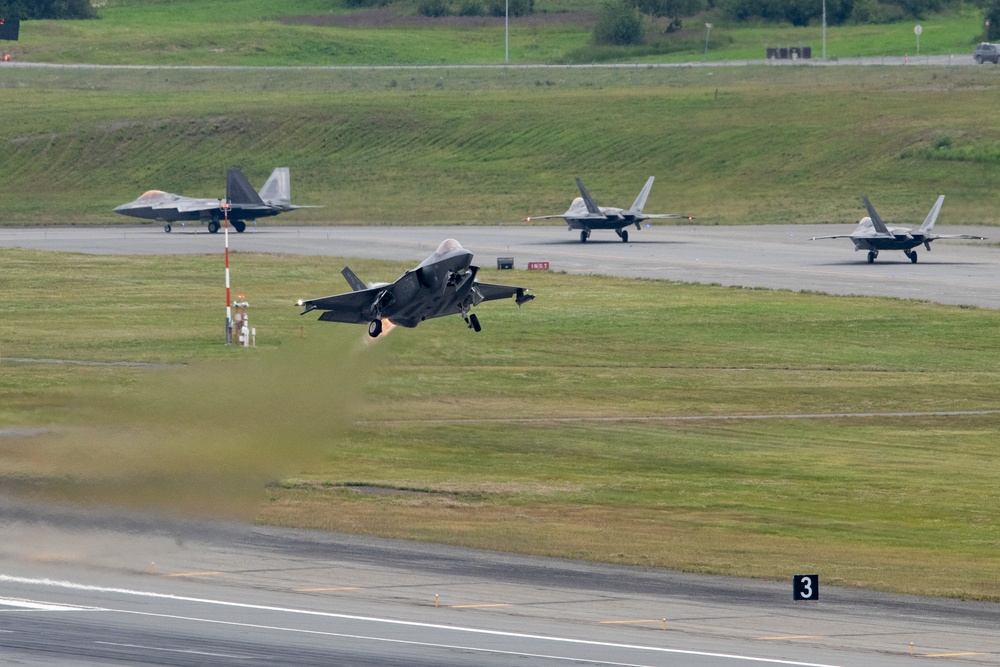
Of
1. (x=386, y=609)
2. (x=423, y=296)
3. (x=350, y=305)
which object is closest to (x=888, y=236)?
(x=350, y=305)

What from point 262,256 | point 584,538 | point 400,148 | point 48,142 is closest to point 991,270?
point 262,256

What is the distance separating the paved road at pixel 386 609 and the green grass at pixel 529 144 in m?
76.5

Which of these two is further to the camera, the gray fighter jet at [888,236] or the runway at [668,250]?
the gray fighter jet at [888,236]

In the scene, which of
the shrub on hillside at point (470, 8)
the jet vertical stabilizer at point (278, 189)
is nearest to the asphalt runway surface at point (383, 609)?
the jet vertical stabilizer at point (278, 189)

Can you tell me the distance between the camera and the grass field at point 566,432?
3416 centimetres

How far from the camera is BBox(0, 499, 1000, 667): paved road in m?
25.3

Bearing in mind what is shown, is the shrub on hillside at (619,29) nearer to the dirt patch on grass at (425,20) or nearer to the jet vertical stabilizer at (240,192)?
the dirt patch on grass at (425,20)

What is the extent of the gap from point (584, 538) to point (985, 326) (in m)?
34.9

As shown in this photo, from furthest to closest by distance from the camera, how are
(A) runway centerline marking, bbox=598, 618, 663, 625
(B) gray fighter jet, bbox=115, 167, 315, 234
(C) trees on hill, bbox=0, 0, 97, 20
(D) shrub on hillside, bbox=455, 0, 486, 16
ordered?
(D) shrub on hillside, bbox=455, 0, 486, 16
(C) trees on hill, bbox=0, 0, 97, 20
(B) gray fighter jet, bbox=115, 167, 315, 234
(A) runway centerline marking, bbox=598, 618, 663, 625

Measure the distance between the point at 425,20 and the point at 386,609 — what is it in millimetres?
167218

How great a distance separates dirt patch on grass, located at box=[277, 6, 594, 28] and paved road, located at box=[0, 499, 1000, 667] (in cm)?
15543

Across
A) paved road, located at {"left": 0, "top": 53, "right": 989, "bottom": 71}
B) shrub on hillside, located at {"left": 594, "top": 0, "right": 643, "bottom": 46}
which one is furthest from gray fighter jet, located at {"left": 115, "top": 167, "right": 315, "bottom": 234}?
shrub on hillside, located at {"left": 594, "top": 0, "right": 643, "bottom": 46}

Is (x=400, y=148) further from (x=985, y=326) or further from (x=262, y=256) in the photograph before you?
(x=985, y=326)

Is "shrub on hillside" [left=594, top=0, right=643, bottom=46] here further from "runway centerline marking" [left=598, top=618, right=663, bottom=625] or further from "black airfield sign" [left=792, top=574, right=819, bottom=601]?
"runway centerline marking" [left=598, top=618, right=663, bottom=625]
